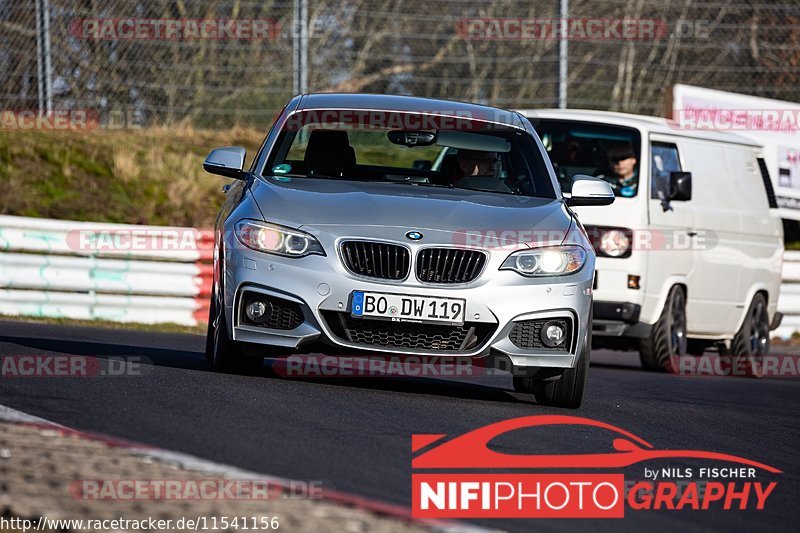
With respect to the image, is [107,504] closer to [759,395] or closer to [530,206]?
[530,206]

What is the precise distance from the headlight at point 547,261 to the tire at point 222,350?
5.13 ft

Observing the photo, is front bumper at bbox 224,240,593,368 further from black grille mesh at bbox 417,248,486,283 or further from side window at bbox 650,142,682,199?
side window at bbox 650,142,682,199

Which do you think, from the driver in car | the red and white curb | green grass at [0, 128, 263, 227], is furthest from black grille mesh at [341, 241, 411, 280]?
green grass at [0, 128, 263, 227]

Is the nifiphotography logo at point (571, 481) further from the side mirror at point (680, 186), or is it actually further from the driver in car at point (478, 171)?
the side mirror at point (680, 186)

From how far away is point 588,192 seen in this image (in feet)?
29.4

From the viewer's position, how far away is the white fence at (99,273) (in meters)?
14.6

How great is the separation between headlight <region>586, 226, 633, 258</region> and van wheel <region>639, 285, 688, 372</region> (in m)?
0.83

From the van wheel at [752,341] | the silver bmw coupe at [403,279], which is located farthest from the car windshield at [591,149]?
the silver bmw coupe at [403,279]

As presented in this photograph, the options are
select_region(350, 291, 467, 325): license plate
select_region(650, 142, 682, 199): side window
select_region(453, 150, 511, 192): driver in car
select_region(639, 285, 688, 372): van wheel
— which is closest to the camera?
select_region(350, 291, 467, 325): license plate

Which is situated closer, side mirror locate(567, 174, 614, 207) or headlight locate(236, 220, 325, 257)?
headlight locate(236, 220, 325, 257)

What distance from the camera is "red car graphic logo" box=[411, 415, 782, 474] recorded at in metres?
5.85

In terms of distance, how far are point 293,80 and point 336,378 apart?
10.8m

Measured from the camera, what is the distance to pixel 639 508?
532 cm

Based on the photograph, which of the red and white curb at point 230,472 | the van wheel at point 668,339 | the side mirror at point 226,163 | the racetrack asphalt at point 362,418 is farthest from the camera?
the van wheel at point 668,339
